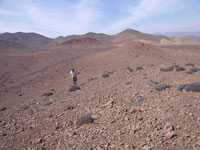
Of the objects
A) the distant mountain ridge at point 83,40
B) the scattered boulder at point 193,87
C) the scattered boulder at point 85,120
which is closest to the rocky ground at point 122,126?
the scattered boulder at point 85,120

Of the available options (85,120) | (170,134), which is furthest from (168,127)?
(85,120)

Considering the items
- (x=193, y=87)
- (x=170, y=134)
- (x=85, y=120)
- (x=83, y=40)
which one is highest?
(x=83, y=40)

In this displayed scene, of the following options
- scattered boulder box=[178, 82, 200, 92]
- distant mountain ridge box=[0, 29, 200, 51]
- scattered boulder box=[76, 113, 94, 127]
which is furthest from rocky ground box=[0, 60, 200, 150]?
distant mountain ridge box=[0, 29, 200, 51]

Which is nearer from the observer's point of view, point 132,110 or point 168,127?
point 168,127

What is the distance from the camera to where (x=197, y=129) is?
389 cm

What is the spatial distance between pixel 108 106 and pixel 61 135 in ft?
6.22

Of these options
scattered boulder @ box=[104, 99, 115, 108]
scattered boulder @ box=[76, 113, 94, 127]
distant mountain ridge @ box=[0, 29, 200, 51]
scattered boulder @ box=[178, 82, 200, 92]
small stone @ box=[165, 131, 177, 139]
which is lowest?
scattered boulder @ box=[76, 113, 94, 127]

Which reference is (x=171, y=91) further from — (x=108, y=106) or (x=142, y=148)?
(x=142, y=148)

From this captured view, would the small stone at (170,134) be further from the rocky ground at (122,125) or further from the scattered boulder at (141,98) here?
the scattered boulder at (141,98)

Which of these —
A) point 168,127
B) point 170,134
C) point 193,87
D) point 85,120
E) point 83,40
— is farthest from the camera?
point 83,40

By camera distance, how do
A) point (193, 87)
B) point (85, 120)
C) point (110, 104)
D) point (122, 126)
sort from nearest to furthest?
point (122, 126), point (85, 120), point (193, 87), point (110, 104)

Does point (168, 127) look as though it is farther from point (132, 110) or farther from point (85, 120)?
point (85, 120)

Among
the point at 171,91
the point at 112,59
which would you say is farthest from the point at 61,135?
the point at 112,59

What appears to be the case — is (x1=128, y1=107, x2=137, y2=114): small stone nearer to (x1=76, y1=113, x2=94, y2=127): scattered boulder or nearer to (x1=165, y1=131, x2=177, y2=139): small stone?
(x1=76, y1=113, x2=94, y2=127): scattered boulder
